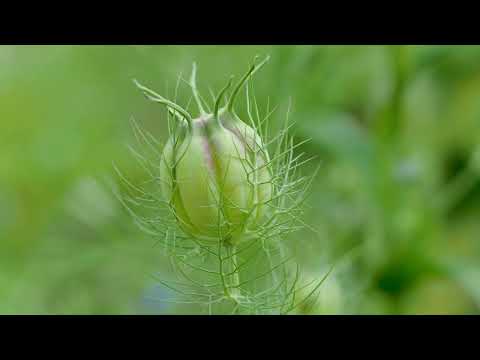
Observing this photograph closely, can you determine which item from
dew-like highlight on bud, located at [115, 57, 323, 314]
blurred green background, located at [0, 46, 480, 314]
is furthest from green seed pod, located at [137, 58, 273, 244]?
blurred green background, located at [0, 46, 480, 314]

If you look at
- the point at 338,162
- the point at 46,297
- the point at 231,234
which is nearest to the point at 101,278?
the point at 46,297

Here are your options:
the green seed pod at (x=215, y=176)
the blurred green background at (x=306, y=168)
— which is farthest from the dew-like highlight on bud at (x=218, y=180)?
the blurred green background at (x=306, y=168)

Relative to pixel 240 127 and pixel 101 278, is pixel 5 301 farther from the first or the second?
pixel 240 127

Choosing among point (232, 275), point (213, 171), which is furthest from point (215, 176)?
point (232, 275)

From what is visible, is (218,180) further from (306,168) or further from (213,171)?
(306,168)

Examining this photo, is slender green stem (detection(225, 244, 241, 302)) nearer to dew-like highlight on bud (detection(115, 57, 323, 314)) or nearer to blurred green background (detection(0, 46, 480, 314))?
dew-like highlight on bud (detection(115, 57, 323, 314))

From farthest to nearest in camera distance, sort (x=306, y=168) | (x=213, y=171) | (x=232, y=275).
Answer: (x=306, y=168) → (x=232, y=275) → (x=213, y=171)

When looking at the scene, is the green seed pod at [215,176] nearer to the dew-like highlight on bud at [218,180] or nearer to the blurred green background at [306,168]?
the dew-like highlight on bud at [218,180]

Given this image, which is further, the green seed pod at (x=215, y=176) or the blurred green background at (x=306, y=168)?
the blurred green background at (x=306, y=168)
